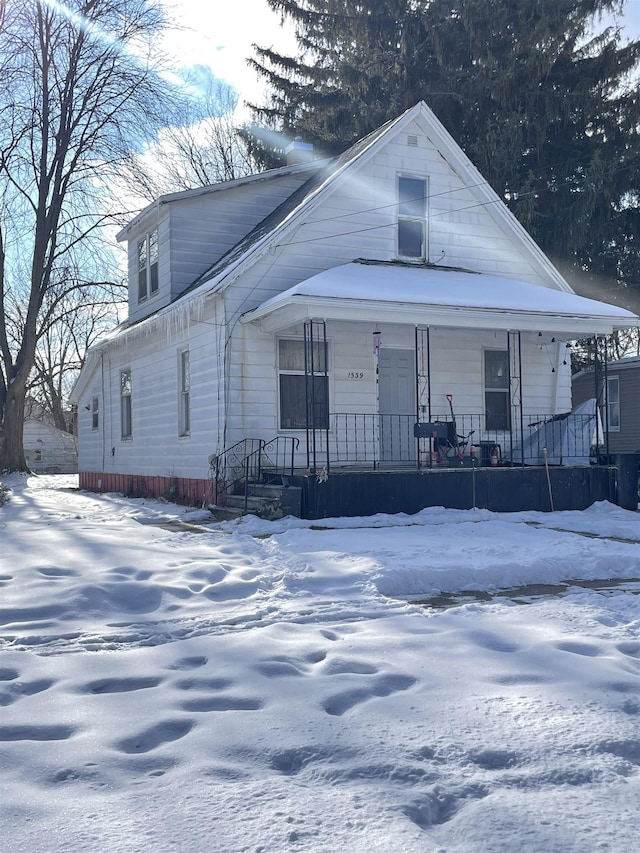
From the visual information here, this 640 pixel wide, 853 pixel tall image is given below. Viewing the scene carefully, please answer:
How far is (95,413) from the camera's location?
68.3ft

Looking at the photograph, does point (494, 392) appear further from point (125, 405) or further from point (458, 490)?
point (125, 405)

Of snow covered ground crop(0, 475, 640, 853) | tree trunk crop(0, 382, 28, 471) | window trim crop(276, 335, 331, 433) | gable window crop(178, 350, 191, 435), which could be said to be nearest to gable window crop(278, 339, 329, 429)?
window trim crop(276, 335, 331, 433)

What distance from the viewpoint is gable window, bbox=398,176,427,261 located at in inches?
579

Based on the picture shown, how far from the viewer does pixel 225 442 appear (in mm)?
12820

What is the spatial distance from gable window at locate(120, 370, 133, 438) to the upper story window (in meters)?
1.76

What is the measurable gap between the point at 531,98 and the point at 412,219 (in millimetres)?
11270

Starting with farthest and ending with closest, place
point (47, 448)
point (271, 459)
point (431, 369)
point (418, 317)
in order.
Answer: point (47, 448) → point (431, 369) → point (271, 459) → point (418, 317)

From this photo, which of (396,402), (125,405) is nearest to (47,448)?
(125,405)

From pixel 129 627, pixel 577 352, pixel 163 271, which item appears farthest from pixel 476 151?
pixel 129 627

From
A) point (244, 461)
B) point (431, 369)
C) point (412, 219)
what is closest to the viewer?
point (244, 461)

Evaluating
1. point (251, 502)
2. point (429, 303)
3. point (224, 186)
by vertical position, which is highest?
point (224, 186)

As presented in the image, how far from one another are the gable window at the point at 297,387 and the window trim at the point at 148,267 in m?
4.79

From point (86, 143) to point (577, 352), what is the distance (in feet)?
56.2

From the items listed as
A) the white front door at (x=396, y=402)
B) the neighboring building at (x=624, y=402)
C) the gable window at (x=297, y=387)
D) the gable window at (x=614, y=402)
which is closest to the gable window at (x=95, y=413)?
the gable window at (x=297, y=387)
